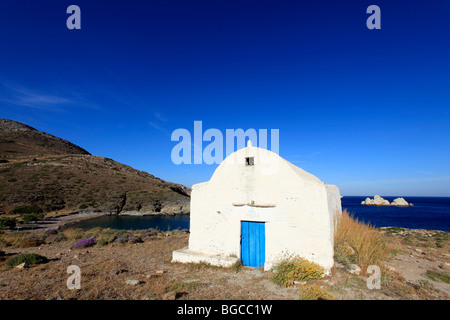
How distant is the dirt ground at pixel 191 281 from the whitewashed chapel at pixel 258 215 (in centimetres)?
71

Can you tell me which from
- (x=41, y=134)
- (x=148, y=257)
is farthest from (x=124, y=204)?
(x=41, y=134)

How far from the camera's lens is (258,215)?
855 cm

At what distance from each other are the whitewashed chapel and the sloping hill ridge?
34.4 metres

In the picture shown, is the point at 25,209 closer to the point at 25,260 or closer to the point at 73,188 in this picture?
the point at 73,188

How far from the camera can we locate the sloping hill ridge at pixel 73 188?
116 feet

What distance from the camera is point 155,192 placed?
48281mm

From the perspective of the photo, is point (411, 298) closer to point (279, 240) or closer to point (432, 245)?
point (279, 240)

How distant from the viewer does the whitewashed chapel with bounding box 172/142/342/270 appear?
25.1 ft

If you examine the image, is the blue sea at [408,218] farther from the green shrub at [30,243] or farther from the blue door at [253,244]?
the green shrub at [30,243]

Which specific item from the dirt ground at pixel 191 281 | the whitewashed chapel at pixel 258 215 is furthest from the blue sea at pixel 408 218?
the whitewashed chapel at pixel 258 215

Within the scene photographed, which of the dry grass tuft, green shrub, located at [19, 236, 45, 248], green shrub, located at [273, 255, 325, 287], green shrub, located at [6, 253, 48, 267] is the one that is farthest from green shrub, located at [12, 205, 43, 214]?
the dry grass tuft

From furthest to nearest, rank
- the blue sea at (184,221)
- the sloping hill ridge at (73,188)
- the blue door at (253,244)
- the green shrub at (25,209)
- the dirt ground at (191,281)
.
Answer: the sloping hill ridge at (73,188) < the blue sea at (184,221) < the green shrub at (25,209) < the blue door at (253,244) < the dirt ground at (191,281)

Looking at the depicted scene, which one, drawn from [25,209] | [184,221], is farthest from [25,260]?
[25,209]

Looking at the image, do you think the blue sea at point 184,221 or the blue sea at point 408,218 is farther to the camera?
the blue sea at point 408,218
